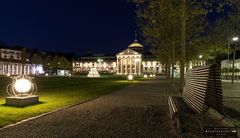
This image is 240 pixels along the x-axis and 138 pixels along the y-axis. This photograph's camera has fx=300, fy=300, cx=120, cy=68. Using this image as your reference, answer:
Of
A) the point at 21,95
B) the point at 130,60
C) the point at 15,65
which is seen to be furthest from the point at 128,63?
the point at 21,95

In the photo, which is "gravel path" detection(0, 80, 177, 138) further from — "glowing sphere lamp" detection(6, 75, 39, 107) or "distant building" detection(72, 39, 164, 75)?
"distant building" detection(72, 39, 164, 75)

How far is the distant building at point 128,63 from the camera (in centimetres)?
16788

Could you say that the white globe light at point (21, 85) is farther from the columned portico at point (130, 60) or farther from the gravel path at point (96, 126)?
the columned portico at point (130, 60)

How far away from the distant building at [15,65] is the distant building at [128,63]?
35940 mm

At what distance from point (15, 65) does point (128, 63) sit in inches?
2716

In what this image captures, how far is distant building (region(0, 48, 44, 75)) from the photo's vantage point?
109312 millimetres

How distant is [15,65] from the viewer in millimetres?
115688

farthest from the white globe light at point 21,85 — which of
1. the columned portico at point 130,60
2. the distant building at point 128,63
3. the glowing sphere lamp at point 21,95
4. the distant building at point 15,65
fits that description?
the columned portico at point 130,60

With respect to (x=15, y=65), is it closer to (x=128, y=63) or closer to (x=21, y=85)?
(x=128, y=63)

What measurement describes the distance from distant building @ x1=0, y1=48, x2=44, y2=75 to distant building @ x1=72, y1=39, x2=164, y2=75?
35.9m

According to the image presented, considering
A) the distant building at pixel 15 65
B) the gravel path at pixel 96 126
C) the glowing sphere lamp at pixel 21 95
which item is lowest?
the gravel path at pixel 96 126

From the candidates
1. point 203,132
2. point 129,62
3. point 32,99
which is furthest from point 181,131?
point 129,62

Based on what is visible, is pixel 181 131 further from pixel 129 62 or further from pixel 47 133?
pixel 129 62

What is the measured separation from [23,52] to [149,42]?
10738 centimetres
